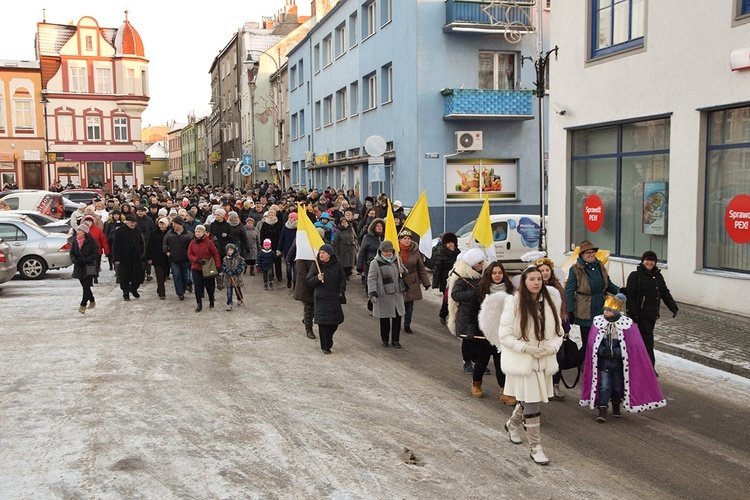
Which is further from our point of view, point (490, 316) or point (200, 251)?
point (200, 251)

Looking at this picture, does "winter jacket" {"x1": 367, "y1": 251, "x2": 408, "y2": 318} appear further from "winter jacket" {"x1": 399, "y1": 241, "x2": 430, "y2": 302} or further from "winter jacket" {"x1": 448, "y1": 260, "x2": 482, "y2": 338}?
"winter jacket" {"x1": 448, "y1": 260, "x2": 482, "y2": 338}

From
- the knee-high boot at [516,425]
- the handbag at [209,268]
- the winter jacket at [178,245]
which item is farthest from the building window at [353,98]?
the knee-high boot at [516,425]

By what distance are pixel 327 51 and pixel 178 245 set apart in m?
24.8

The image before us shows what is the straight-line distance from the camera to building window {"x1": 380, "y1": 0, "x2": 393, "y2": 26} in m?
26.8

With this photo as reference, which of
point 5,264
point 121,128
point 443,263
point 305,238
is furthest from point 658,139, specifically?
point 121,128

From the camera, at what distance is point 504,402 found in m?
7.63

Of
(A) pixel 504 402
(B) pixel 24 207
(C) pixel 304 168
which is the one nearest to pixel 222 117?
(C) pixel 304 168

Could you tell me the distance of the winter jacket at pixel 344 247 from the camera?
50.5 ft

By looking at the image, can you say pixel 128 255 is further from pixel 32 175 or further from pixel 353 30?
pixel 32 175

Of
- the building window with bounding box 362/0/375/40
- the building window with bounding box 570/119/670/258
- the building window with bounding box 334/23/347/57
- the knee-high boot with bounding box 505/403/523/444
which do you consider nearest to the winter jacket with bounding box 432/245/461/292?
the building window with bounding box 570/119/670/258

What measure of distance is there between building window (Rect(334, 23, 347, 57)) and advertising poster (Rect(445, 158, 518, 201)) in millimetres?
11723

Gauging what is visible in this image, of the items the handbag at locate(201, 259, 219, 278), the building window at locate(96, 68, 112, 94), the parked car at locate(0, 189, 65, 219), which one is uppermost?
the building window at locate(96, 68, 112, 94)

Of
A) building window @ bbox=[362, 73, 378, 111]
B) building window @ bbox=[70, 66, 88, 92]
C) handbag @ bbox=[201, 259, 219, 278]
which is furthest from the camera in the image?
building window @ bbox=[70, 66, 88, 92]

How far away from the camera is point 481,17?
24.3 metres
